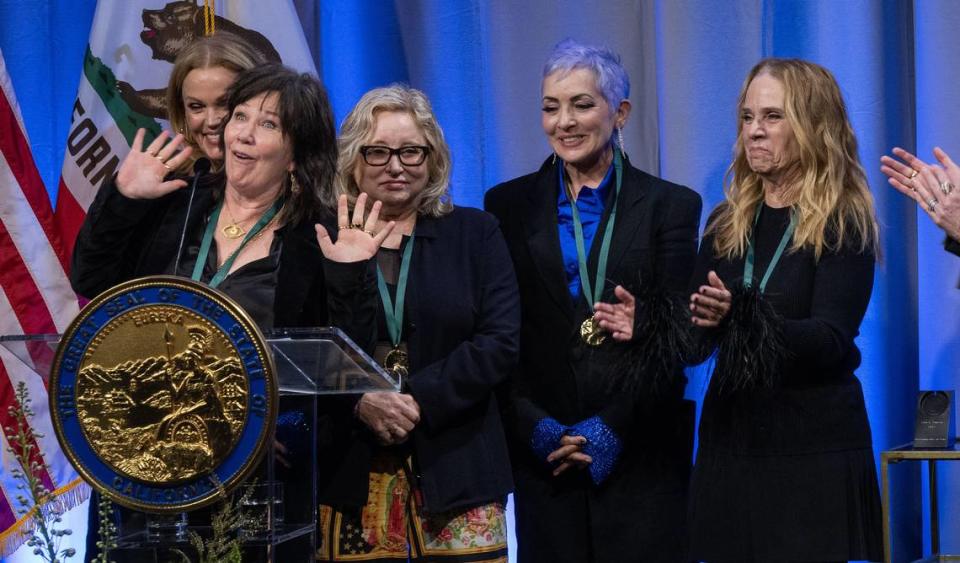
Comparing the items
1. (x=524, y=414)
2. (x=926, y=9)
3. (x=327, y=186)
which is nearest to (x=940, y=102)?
(x=926, y=9)

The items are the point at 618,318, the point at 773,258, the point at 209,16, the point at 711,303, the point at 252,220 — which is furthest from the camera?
the point at 209,16

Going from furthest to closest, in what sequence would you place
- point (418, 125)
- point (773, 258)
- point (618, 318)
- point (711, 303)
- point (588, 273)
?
point (588, 273)
point (418, 125)
point (618, 318)
point (773, 258)
point (711, 303)

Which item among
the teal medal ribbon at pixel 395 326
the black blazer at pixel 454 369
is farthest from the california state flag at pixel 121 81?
the teal medal ribbon at pixel 395 326

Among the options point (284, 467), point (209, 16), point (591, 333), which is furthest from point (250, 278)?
point (209, 16)

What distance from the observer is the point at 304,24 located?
4.90 meters

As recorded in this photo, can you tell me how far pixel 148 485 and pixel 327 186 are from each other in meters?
0.88

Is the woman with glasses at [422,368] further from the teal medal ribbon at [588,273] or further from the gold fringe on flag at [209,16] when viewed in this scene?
the gold fringe on flag at [209,16]

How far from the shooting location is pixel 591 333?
3457mm

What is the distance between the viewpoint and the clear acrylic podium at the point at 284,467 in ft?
7.48

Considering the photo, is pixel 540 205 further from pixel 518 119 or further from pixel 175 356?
pixel 175 356

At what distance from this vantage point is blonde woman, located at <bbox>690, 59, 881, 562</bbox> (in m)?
2.99

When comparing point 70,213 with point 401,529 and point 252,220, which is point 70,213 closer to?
point 252,220

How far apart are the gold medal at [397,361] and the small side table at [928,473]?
1238 millimetres

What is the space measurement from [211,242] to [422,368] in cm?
69
